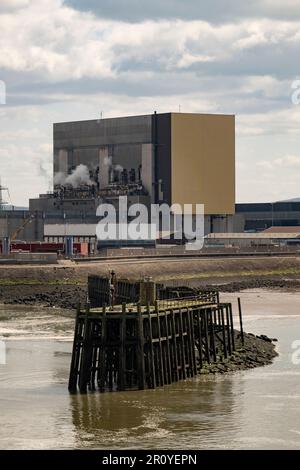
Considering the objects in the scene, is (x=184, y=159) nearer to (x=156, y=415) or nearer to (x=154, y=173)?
(x=154, y=173)

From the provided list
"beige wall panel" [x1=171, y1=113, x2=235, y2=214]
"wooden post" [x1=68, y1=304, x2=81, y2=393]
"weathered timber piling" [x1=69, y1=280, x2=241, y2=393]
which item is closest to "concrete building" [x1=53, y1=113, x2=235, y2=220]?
"beige wall panel" [x1=171, y1=113, x2=235, y2=214]

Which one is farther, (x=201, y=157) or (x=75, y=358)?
(x=201, y=157)

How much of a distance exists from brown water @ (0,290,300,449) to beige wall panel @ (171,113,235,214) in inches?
4520

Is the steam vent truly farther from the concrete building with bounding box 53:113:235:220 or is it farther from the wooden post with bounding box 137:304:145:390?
the concrete building with bounding box 53:113:235:220

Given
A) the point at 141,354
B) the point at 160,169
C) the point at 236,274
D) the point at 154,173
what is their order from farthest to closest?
the point at 154,173 → the point at 160,169 → the point at 236,274 → the point at 141,354

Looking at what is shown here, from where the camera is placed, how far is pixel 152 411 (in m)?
54.1

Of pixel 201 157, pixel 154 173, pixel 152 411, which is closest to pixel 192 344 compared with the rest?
pixel 152 411

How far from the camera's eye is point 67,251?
527ft

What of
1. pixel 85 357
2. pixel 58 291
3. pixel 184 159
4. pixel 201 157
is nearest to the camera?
pixel 85 357

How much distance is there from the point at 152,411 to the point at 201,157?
133196mm

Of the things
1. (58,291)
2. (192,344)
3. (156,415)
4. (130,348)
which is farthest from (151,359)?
(58,291)

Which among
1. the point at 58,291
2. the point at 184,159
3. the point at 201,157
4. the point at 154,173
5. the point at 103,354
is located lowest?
the point at 103,354

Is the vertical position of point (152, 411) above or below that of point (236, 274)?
below

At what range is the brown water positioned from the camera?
48.7 metres
